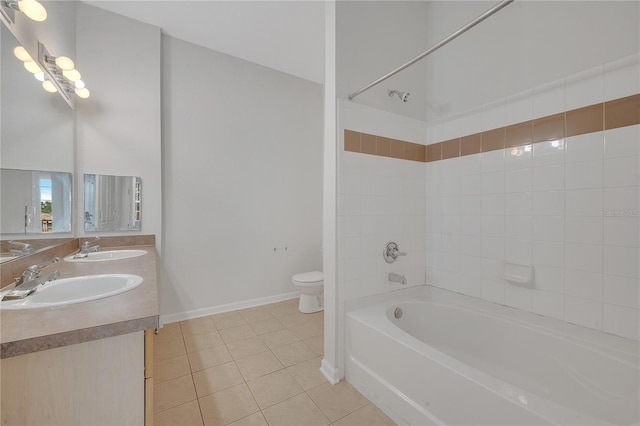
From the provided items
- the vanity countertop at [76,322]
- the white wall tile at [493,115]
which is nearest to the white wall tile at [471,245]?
the white wall tile at [493,115]

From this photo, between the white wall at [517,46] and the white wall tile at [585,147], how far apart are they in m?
0.37

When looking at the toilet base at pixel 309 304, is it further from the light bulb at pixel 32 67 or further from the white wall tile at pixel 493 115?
the light bulb at pixel 32 67

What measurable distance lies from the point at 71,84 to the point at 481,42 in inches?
115

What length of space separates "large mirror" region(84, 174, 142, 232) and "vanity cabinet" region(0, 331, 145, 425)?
186cm

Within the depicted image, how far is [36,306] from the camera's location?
801 mm

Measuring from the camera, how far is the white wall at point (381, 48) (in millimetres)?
1689

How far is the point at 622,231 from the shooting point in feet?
4.09

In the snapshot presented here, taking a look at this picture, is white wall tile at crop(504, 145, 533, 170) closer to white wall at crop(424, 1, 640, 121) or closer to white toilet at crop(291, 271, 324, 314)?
white wall at crop(424, 1, 640, 121)

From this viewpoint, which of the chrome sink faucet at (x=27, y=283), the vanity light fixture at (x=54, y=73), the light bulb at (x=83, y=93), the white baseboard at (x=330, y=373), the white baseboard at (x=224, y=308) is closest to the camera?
the chrome sink faucet at (x=27, y=283)

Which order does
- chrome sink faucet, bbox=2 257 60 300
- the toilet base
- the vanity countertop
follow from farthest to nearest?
the toilet base < chrome sink faucet, bbox=2 257 60 300 < the vanity countertop

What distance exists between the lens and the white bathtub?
3.27 ft

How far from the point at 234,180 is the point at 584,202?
109 inches

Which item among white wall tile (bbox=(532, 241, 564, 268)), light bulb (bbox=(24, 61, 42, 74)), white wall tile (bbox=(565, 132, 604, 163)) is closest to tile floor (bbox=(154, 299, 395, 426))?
white wall tile (bbox=(532, 241, 564, 268))

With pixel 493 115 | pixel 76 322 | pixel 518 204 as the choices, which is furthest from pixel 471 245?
pixel 76 322
